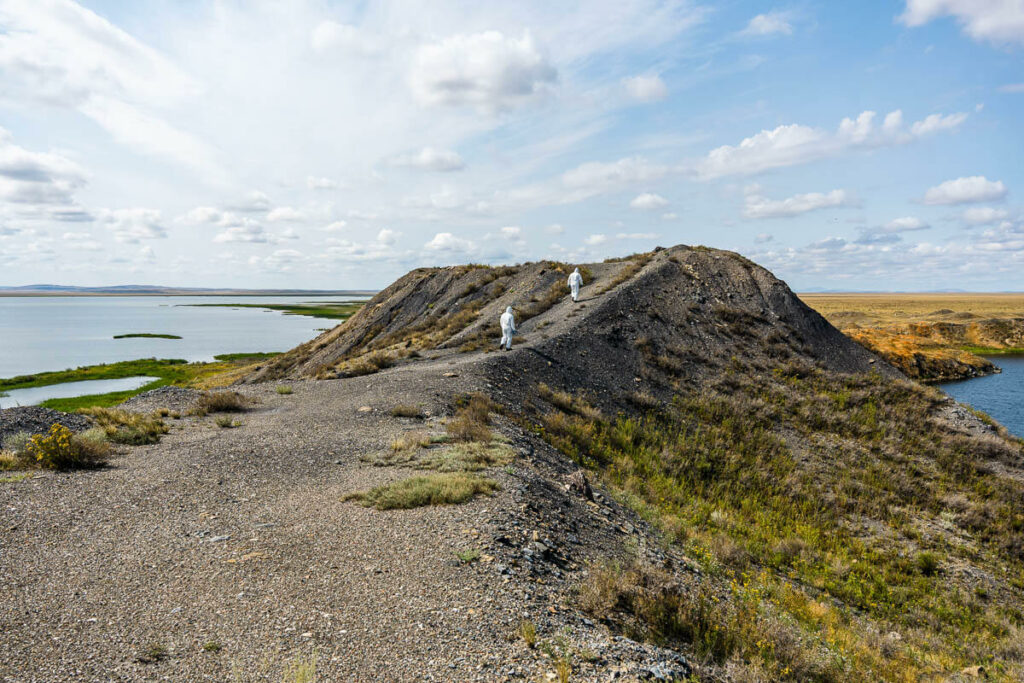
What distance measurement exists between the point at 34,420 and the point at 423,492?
35.4 ft

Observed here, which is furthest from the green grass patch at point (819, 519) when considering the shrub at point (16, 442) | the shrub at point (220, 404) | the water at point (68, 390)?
the water at point (68, 390)

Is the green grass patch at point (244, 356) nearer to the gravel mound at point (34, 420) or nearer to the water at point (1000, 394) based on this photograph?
the gravel mound at point (34, 420)

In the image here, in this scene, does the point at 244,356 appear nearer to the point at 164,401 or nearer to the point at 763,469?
the point at 164,401

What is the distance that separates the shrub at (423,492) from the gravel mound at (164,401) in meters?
9.85

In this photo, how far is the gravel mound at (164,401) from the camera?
15429 millimetres

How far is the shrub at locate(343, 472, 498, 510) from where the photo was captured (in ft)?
27.2

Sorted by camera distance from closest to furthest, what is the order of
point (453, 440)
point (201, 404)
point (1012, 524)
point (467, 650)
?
1. point (467, 650)
2. point (453, 440)
3. point (1012, 524)
4. point (201, 404)

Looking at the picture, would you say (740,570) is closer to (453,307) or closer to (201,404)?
(201,404)

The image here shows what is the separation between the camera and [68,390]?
127 ft

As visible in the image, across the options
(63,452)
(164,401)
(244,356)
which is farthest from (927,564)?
(244,356)

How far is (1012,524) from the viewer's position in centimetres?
1413

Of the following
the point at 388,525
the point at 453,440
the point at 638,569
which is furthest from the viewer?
Result: the point at 453,440

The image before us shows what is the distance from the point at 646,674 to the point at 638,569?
2296 mm

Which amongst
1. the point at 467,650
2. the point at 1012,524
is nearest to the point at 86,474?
the point at 467,650
